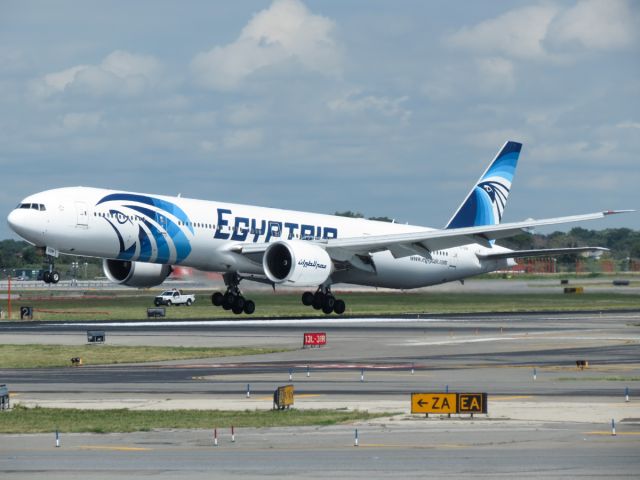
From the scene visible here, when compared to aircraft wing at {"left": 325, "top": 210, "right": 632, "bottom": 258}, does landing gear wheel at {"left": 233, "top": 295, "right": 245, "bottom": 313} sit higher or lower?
lower

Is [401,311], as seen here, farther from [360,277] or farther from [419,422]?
[419,422]

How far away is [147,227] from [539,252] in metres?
25.7

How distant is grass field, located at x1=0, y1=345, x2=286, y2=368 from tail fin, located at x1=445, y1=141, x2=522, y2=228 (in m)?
36.2

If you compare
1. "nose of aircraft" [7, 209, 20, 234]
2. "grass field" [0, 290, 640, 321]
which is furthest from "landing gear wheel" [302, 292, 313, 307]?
"nose of aircraft" [7, 209, 20, 234]

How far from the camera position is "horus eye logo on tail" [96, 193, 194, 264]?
63656mm

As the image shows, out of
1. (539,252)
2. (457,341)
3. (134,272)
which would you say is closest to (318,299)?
(134,272)

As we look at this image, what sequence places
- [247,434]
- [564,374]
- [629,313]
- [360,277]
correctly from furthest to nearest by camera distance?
[629,313], [360,277], [564,374], [247,434]

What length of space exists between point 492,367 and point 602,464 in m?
21.2

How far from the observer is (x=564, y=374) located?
131 ft

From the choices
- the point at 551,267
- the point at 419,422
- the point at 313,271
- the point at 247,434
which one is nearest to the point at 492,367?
the point at 419,422

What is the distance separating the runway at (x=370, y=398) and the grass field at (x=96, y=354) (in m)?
1.92

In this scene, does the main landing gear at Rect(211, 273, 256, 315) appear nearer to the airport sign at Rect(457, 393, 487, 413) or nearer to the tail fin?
the tail fin

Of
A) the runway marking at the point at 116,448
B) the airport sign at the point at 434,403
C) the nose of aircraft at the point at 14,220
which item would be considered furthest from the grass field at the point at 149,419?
the nose of aircraft at the point at 14,220

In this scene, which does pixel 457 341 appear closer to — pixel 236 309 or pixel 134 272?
pixel 236 309
